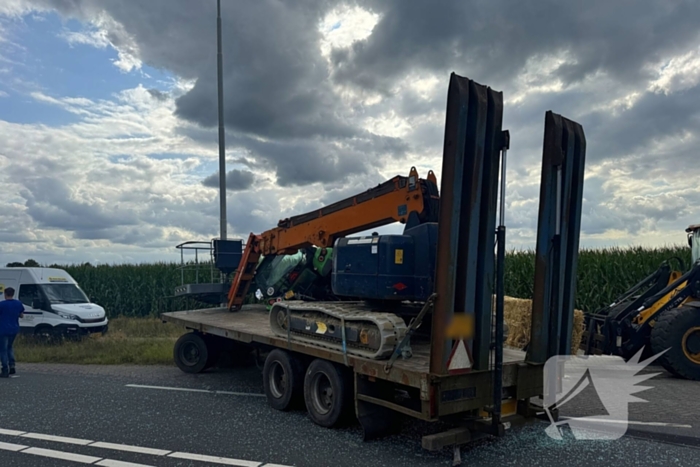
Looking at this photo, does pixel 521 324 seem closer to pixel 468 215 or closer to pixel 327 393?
pixel 327 393

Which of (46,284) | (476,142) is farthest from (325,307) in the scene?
(46,284)

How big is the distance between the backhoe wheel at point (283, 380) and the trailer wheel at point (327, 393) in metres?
0.38

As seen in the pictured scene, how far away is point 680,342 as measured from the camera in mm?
10156

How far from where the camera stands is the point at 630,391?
9.52m

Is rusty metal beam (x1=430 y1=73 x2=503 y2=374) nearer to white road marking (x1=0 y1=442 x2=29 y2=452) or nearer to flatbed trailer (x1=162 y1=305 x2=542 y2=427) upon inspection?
flatbed trailer (x1=162 y1=305 x2=542 y2=427)

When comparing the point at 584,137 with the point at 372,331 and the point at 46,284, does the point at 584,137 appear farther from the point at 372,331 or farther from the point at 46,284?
the point at 46,284

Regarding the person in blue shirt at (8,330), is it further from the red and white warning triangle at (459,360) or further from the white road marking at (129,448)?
the red and white warning triangle at (459,360)

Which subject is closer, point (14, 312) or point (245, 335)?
point (245, 335)

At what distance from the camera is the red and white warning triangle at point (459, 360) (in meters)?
5.73

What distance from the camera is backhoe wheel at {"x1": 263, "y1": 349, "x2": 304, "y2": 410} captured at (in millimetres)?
7965

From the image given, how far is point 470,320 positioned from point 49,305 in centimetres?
1485

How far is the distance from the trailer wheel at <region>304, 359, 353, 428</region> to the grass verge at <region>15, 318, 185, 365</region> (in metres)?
6.37

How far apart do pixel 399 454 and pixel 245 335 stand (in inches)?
143

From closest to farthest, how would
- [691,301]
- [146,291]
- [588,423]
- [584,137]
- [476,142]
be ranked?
[476,142], [584,137], [588,423], [691,301], [146,291]
